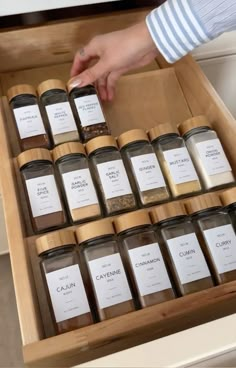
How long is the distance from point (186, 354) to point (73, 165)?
37cm

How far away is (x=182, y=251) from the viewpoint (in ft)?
1.94

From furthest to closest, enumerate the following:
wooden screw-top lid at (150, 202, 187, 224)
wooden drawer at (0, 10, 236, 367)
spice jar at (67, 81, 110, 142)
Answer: spice jar at (67, 81, 110, 142) < wooden screw-top lid at (150, 202, 187, 224) < wooden drawer at (0, 10, 236, 367)

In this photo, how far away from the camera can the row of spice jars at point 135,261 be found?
22.0 inches

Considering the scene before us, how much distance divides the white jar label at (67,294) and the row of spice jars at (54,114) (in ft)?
0.78

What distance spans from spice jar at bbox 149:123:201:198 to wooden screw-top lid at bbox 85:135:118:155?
0.26 ft

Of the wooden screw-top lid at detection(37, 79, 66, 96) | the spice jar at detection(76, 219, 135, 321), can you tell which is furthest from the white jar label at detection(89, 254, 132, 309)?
the wooden screw-top lid at detection(37, 79, 66, 96)

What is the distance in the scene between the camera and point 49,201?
626 mm

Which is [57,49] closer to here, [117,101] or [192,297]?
[117,101]

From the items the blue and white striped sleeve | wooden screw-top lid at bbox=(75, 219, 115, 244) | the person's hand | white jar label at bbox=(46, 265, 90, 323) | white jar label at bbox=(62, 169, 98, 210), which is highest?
the person's hand

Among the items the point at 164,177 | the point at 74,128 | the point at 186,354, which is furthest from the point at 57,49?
the point at 186,354

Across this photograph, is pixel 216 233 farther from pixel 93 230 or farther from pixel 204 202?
pixel 93 230

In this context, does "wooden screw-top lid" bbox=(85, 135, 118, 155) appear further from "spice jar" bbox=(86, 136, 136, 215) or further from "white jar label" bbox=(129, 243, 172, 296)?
"white jar label" bbox=(129, 243, 172, 296)

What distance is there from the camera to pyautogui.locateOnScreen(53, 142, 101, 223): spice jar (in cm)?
63

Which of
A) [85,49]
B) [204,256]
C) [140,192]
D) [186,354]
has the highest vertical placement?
[85,49]
